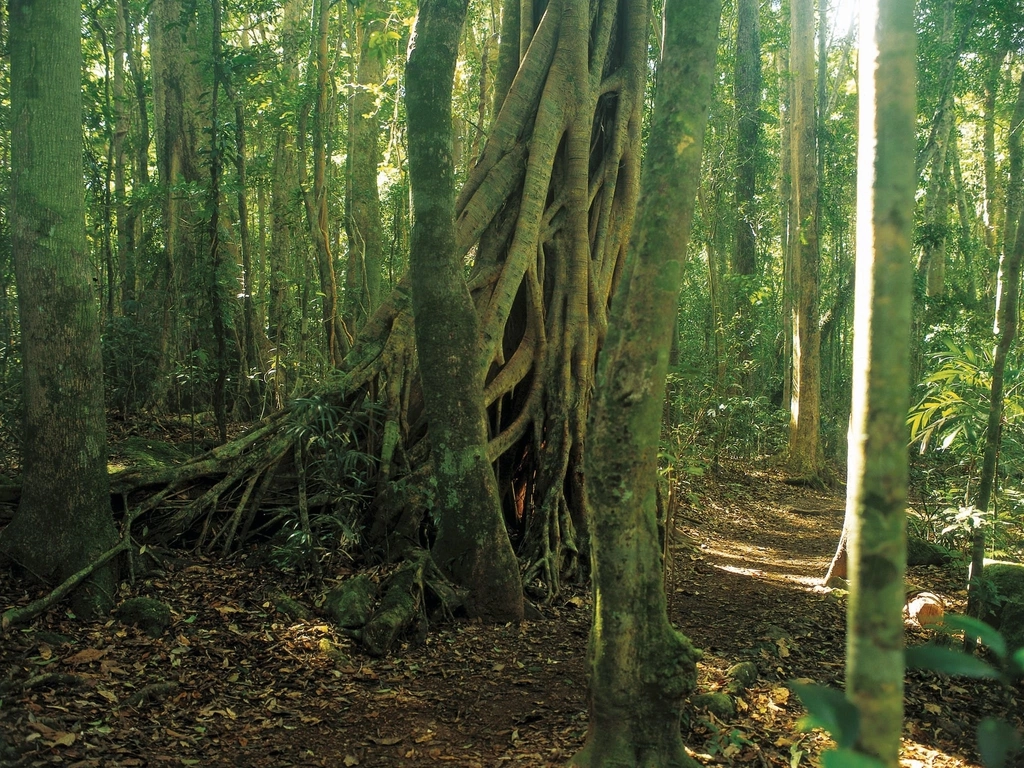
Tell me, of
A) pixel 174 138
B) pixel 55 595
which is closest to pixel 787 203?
pixel 174 138

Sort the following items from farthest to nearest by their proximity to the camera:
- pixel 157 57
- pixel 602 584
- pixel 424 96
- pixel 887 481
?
pixel 157 57 < pixel 424 96 < pixel 602 584 < pixel 887 481

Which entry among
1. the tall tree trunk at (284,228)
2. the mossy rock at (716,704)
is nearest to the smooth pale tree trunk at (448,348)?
the mossy rock at (716,704)

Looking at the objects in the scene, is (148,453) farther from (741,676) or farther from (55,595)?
(741,676)

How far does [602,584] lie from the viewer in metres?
3.31

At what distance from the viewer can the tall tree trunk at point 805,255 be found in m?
13.2

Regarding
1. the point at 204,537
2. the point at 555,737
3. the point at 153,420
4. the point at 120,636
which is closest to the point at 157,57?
the point at 153,420

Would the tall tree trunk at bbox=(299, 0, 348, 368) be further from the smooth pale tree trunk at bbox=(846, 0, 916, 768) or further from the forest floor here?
the smooth pale tree trunk at bbox=(846, 0, 916, 768)

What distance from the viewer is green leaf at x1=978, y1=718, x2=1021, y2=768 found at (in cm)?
120

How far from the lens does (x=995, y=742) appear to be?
1.22 metres

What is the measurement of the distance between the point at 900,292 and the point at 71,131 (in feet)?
16.0

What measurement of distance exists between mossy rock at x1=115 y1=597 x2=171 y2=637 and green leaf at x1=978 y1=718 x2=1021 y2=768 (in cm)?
459

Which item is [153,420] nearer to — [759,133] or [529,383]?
[529,383]

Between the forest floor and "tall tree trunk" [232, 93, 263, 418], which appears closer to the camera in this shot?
the forest floor

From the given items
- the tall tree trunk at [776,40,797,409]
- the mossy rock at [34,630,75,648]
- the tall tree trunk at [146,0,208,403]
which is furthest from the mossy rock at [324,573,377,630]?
the tall tree trunk at [776,40,797,409]
